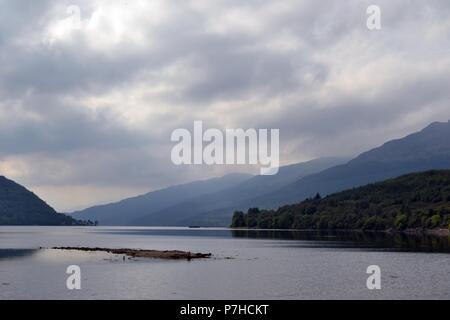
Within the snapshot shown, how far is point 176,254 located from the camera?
159500mm

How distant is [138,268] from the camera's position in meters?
124

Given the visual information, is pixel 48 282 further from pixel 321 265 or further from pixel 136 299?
pixel 321 265

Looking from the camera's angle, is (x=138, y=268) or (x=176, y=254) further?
(x=176, y=254)

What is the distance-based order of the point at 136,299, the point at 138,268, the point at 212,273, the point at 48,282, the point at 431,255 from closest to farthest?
the point at 136,299 → the point at 48,282 → the point at 212,273 → the point at 138,268 → the point at 431,255

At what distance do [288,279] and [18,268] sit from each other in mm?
58178

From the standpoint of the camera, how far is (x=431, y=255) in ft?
505

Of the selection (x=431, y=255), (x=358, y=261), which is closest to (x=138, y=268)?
(x=358, y=261)

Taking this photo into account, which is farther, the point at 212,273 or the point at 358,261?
the point at 358,261

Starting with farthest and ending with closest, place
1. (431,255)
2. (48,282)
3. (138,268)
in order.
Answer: (431,255) < (138,268) < (48,282)

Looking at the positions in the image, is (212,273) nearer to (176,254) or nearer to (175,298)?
(175,298)
